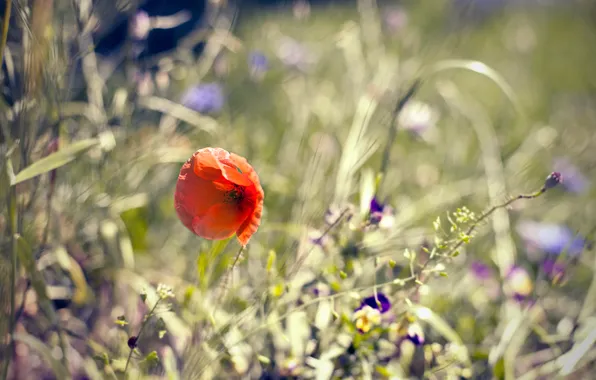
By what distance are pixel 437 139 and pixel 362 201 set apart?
3.51 feet

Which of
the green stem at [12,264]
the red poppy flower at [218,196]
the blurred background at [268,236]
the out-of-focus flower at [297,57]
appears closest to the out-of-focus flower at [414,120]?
the blurred background at [268,236]

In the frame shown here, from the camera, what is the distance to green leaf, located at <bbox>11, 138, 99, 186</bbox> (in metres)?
0.74

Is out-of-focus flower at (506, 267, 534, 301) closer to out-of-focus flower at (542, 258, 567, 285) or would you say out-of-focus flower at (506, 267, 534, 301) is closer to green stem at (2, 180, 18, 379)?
out-of-focus flower at (542, 258, 567, 285)

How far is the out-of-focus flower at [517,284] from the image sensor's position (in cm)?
115

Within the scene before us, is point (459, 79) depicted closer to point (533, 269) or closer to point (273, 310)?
point (533, 269)

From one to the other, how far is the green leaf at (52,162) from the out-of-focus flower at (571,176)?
1277 mm

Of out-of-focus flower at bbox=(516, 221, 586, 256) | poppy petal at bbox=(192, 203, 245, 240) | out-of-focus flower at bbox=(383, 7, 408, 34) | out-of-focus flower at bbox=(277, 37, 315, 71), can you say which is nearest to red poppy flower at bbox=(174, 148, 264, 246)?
poppy petal at bbox=(192, 203, 245, 240)

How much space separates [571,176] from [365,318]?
1001mm

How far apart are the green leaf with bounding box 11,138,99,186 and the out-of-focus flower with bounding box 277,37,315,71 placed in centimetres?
105

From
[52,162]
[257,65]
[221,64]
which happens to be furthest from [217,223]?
[257,65]

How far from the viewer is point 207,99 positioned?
149 centimetres

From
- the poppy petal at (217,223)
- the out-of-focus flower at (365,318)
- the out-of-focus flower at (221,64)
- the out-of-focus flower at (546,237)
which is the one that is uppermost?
the poppy petal at (217,223)

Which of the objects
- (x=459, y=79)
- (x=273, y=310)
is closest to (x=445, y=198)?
(x=273, y=310)

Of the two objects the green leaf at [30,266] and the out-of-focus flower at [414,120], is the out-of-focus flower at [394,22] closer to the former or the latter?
the out-of-focus flower at [414,120]
